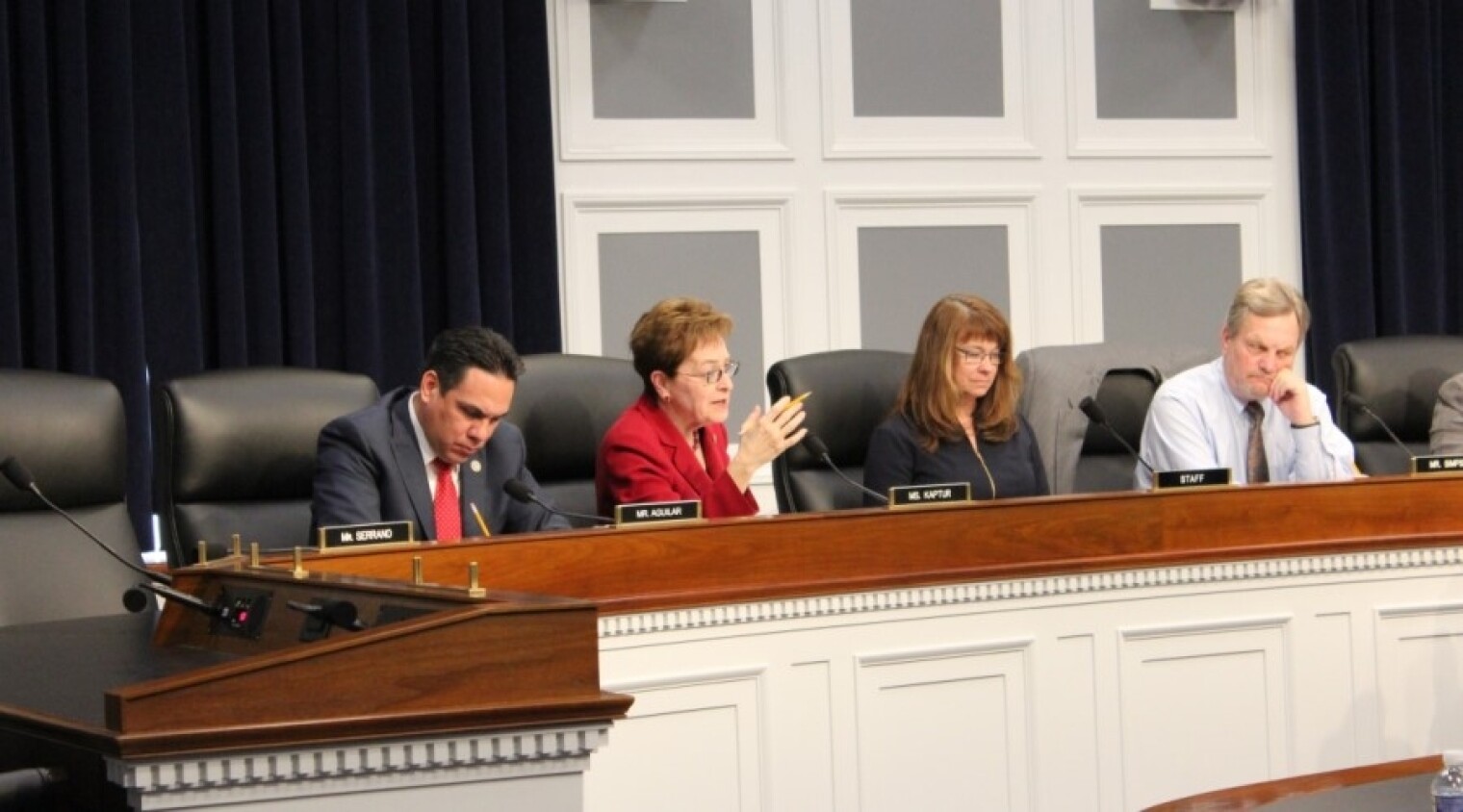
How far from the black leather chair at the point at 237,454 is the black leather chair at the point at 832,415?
0.96 m

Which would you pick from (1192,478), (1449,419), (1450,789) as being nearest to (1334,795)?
(1450,789)

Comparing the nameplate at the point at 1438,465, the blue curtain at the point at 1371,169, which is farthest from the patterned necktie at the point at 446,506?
the blue curtain at the point at 1371,169

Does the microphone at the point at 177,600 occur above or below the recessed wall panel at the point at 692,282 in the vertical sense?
below

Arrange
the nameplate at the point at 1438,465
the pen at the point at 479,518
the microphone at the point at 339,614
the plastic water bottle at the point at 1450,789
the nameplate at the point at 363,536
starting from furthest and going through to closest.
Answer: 1. the nameplate at the point at 1438,465
2. the pen at the point at 479,518
3. the nameplate at the point at 363,536
4. the microphone at the point at 339,614
5. the plastic water bottle at the point at 1450,789

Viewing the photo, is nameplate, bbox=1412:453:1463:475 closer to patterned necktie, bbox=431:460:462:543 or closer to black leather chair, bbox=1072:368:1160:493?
black leather chair, bbox=1072:368:1160:493

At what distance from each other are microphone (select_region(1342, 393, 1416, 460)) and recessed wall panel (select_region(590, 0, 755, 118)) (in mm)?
1850

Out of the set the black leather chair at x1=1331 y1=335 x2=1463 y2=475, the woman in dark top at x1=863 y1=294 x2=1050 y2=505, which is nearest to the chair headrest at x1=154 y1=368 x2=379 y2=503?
the woman in dark top at x1=863 y1=294 x2=1050 y2=505

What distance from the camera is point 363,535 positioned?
2980 mm

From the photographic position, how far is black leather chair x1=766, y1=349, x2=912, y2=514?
4258 mm

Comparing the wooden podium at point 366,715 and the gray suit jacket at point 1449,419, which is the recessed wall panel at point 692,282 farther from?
the wooden podium at point 366,715

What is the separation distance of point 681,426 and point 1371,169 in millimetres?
2970

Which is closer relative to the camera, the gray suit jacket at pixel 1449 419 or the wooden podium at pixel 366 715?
the wooden podium at pixel 366 715

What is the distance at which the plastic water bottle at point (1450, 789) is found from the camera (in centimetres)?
172

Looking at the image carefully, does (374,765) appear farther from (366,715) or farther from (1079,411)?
(1079,411)
